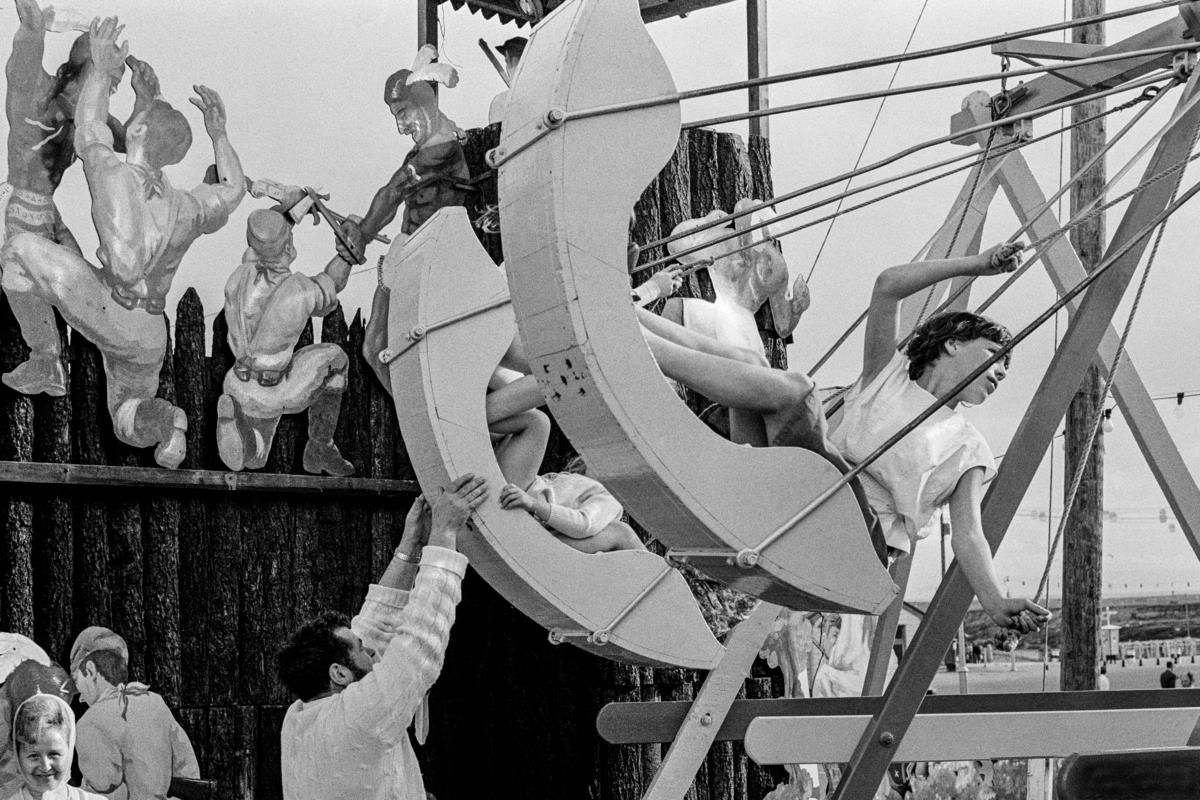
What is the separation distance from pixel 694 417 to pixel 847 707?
1.28 metres

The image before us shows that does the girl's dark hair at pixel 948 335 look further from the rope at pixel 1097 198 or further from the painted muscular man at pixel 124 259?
the painted muscular man at pixel 124 259

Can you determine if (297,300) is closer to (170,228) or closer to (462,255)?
(170,228)

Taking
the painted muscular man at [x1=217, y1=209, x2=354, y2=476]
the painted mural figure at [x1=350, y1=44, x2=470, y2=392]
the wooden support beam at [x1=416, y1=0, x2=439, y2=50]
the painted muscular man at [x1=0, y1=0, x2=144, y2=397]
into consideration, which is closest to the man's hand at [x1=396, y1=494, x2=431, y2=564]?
the painted muscular man at [x1=217, y1=209, x2=354, y2=476]

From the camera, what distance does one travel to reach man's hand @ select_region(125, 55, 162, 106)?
198 inches

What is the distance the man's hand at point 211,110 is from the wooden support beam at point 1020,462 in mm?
2890

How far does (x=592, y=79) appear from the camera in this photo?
2.88 metres

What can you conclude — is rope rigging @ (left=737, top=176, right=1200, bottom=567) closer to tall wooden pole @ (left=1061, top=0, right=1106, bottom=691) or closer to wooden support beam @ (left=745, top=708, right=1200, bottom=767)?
wooden support beam @ (left=745, top=708, right=1200, bottom=767)

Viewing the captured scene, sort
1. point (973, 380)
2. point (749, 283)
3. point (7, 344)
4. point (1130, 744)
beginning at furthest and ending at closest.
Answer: point (749, 283) < point (7, 344) < point (1130, 744) < point (973, 380)

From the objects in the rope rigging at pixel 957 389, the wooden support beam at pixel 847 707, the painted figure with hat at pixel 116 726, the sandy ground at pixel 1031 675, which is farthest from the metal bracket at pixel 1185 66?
the sandy ground at pixel 1031 675

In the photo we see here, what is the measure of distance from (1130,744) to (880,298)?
108 centimetres

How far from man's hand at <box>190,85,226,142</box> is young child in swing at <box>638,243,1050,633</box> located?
96.0 inches

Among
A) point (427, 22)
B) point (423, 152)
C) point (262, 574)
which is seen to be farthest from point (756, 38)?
point (262, 574)

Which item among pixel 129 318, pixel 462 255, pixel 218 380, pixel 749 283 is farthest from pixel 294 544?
pixel 749 283

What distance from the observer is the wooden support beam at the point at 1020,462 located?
3.40 m
